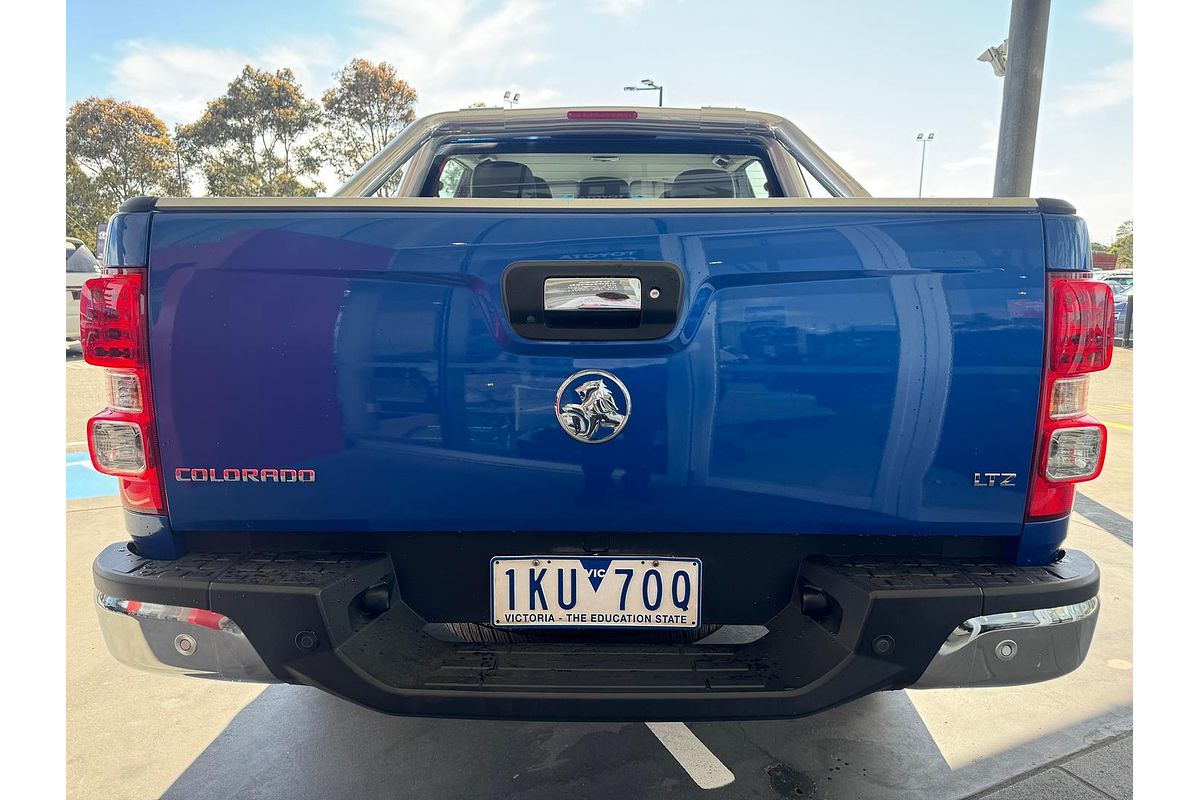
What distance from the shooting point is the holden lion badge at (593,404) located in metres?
1.47

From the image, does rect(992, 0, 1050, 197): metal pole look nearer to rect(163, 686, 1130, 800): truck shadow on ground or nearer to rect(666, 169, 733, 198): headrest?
rect(666, 169, 733, 198): headrest

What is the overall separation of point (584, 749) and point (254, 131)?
38336 millimetres

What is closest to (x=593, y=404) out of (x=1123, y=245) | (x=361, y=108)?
(x=361, y=108)

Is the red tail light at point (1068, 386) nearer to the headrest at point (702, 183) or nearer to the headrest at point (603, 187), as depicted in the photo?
the headrest at point (702, 183)

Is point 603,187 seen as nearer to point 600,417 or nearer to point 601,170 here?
point 601,170

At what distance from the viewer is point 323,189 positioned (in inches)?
1310

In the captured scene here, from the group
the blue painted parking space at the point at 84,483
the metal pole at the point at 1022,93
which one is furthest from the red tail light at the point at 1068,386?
the blue painted parking space at the point at 84,483

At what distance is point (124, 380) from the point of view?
1.53 metres

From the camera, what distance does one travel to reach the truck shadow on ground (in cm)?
207

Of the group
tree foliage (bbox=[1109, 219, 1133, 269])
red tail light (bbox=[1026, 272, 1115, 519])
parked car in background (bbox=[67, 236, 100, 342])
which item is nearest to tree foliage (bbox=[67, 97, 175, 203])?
parked car in background (bbox=[67, 236, 100, 342])

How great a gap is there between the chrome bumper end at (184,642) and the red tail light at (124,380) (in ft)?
0.73

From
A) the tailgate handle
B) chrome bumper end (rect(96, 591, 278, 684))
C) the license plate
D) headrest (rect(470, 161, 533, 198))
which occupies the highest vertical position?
headrest (rect(470, 161, 533, 198))

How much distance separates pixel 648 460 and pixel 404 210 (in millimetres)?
721

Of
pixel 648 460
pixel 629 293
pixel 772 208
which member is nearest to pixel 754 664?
pixel 648 460
